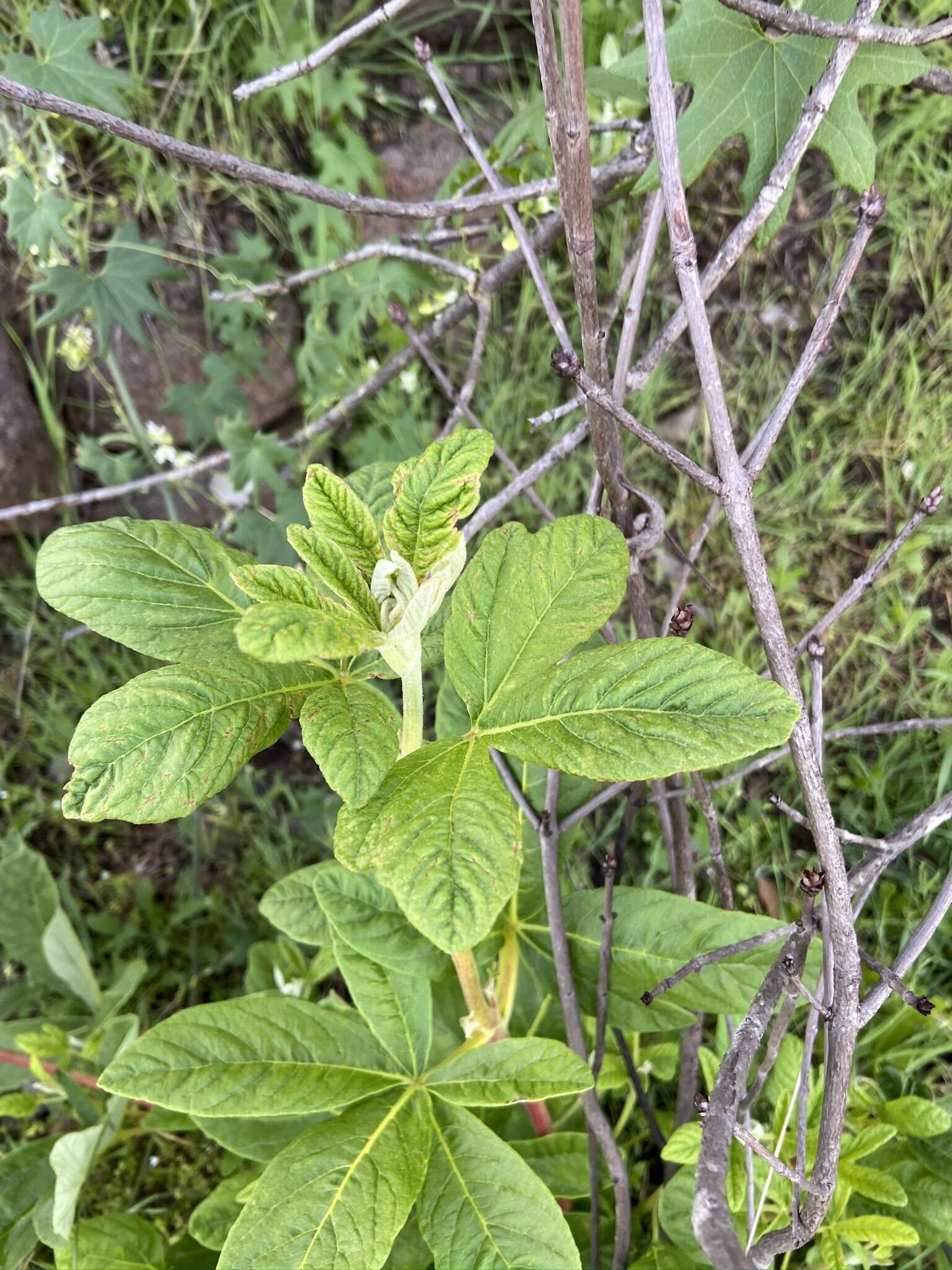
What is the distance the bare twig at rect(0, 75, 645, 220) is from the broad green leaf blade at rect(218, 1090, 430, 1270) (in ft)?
4.26

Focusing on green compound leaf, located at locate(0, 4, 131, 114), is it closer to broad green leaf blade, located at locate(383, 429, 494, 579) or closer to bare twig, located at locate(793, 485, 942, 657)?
broad green leaf blade, located at locate(383, 429, 494, 579)

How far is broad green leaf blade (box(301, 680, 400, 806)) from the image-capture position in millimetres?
804

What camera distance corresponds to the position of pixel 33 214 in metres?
2.08

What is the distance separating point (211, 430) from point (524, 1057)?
199 cm

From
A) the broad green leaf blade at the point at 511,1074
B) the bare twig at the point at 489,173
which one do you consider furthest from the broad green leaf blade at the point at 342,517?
the broad green leaf blade at the point at 511,1074

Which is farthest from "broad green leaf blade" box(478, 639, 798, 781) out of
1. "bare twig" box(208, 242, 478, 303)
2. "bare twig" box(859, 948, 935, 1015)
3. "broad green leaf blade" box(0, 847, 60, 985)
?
"broad green leaf blade" box(0, 847, 60, 985)

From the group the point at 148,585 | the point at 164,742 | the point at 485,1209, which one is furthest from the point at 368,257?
the point at 485,1209

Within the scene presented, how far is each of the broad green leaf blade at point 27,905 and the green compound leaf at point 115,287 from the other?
128 centimetres

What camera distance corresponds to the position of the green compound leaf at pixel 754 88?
1.31 meters

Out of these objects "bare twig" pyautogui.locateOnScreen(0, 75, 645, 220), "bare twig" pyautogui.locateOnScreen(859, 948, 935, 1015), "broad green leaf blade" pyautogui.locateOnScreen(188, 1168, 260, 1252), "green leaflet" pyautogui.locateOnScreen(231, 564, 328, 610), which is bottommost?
"broad green leaf blade" pyautogui.locateOnScreen(188, 1168, 260, 1252)

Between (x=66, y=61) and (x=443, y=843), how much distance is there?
2.17 meters

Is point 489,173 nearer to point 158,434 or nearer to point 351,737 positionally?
point 351,737

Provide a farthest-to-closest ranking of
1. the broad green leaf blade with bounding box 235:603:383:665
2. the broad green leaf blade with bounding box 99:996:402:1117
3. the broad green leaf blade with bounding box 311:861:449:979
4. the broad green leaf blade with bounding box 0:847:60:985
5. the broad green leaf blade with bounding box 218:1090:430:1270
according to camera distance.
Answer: the broad green leaf blade with bounding box 0:847:60:985 < the broad green leaf blade with bounding box 311:861:449:979 < the broad green leaf blade with bounding box 99:996:402:1117 < the broad green leaf blade with bounding box 218:1090:430:1270 < the broad green leaf blade with bounding box 235:603:383:665

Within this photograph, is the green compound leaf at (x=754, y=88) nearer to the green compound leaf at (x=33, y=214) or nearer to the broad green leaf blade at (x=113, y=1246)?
the green compound leaf at (x=33, y=214)
